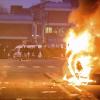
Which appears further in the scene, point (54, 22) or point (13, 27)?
point (13, 27)

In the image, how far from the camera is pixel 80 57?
19.6m

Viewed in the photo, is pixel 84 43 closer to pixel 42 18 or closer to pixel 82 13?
pixel 82 13

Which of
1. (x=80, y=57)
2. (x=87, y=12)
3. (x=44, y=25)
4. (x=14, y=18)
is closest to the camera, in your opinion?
(x=80, y=57)

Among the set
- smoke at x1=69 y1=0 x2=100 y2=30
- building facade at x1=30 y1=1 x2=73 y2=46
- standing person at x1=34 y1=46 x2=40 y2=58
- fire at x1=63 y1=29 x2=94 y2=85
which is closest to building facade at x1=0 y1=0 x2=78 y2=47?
building facade at x1=30 y1=1 x2=73 y2=46

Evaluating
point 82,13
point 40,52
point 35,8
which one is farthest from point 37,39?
point 82,13

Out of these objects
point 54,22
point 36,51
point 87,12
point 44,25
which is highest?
point 54,22

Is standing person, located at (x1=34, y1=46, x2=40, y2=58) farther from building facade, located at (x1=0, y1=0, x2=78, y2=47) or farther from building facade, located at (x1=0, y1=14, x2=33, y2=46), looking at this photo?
building facade, located at (x1=0, y1=14, x2=33, y2=46)

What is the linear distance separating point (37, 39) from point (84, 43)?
3920 cm

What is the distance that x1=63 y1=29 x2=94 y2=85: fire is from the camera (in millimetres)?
18312

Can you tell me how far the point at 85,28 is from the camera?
21859mm

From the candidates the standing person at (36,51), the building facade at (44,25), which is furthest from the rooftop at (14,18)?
the standing person at (36,51)

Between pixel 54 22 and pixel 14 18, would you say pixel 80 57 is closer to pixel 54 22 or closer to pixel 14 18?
pixel 54 22

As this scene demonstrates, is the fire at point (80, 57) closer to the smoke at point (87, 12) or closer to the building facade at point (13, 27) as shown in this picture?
the smoke at point (87, 12)

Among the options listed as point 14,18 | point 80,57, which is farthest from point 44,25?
point 80,57
